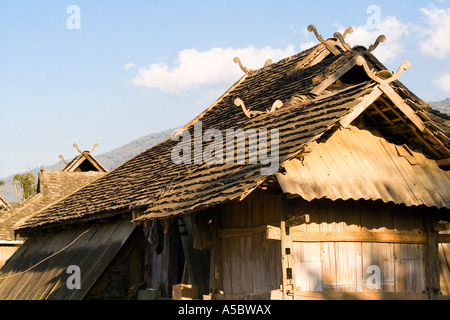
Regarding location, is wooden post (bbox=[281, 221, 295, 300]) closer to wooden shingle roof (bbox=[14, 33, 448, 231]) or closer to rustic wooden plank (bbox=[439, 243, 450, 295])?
wooden shingle roof (bbox=[14, 33, 448, 231])

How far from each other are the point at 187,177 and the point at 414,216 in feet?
14.8

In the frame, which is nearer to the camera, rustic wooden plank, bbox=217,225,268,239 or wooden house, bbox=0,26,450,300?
wooden house, bbox=0,26,450,300

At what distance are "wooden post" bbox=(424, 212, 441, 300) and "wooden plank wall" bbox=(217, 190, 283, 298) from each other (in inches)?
120

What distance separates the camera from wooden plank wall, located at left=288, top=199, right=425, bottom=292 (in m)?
11.9

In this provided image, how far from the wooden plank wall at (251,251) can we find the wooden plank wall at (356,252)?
391 millimetres

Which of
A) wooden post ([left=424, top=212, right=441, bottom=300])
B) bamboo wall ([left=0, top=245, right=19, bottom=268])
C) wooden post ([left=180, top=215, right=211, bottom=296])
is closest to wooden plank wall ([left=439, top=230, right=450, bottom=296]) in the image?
wooden post ([left=424, top=212, right=441, bottom=300])

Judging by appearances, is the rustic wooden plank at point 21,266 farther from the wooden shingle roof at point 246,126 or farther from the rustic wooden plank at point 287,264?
the rustic wooden plank at point 287,264

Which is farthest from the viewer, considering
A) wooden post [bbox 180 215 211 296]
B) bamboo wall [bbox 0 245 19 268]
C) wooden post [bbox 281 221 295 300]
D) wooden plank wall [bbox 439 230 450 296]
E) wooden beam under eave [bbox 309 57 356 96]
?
bamboo wall [bbox 0 245 19 268]

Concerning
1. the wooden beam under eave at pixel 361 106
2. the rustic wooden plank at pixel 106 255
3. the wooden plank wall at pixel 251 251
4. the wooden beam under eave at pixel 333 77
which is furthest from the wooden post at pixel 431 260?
the rustic wooden plank at pixel 106 255

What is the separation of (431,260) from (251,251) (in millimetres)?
3337

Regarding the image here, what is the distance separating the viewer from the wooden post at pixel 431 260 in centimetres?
1295

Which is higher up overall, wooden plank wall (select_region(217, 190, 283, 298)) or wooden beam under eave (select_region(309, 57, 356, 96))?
wooden beam under eave (select_region(309, 57, 356, 96))

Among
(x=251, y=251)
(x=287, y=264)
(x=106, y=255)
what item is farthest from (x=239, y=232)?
(x=106, y=255)
